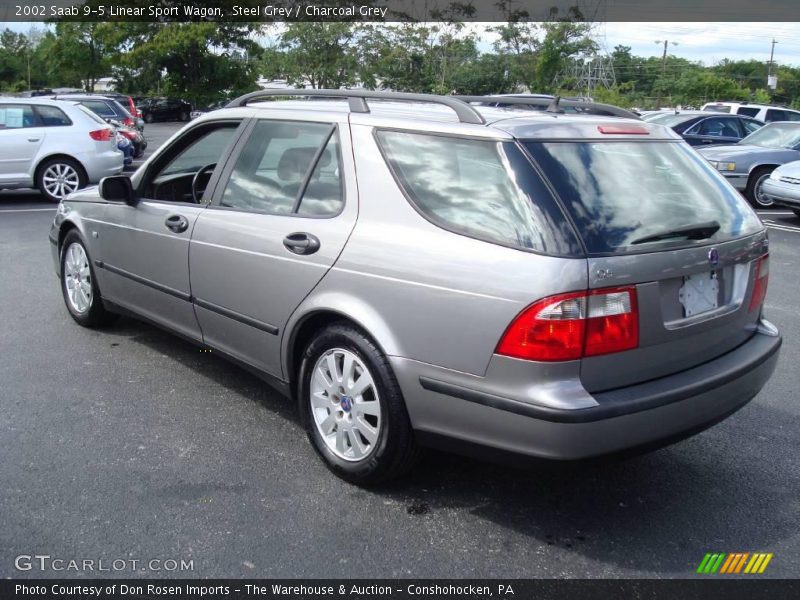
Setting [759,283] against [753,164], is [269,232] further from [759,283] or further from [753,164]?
[753,164]

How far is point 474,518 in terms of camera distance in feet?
11.2

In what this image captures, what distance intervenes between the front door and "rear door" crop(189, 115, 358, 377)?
0.55 feet

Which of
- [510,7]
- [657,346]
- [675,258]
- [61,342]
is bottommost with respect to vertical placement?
[61,342]

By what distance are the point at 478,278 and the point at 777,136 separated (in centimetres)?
1334

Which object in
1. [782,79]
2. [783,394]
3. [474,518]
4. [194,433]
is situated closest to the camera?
[474,518]

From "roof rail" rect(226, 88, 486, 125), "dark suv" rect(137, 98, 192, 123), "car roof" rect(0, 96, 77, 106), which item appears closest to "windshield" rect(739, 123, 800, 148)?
"car roof" rect(0, 96, 77, 106)

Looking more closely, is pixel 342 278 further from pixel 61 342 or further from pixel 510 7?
pixel 510 7

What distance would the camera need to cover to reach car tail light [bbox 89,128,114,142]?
42.7 ft

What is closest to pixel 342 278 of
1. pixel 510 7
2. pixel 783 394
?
pixel 783 394

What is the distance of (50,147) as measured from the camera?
12703 mm

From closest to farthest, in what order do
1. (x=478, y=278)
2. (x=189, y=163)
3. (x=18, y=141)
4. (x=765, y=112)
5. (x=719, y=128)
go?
(x=478, y=278), (x=189, y=163), (x=18, y=141), (x=719, y=128), (x=765, y=112)

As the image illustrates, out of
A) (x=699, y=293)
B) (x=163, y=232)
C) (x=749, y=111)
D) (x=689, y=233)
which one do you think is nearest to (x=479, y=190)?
(x=689, y=233)

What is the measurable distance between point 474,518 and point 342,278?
1.16m
